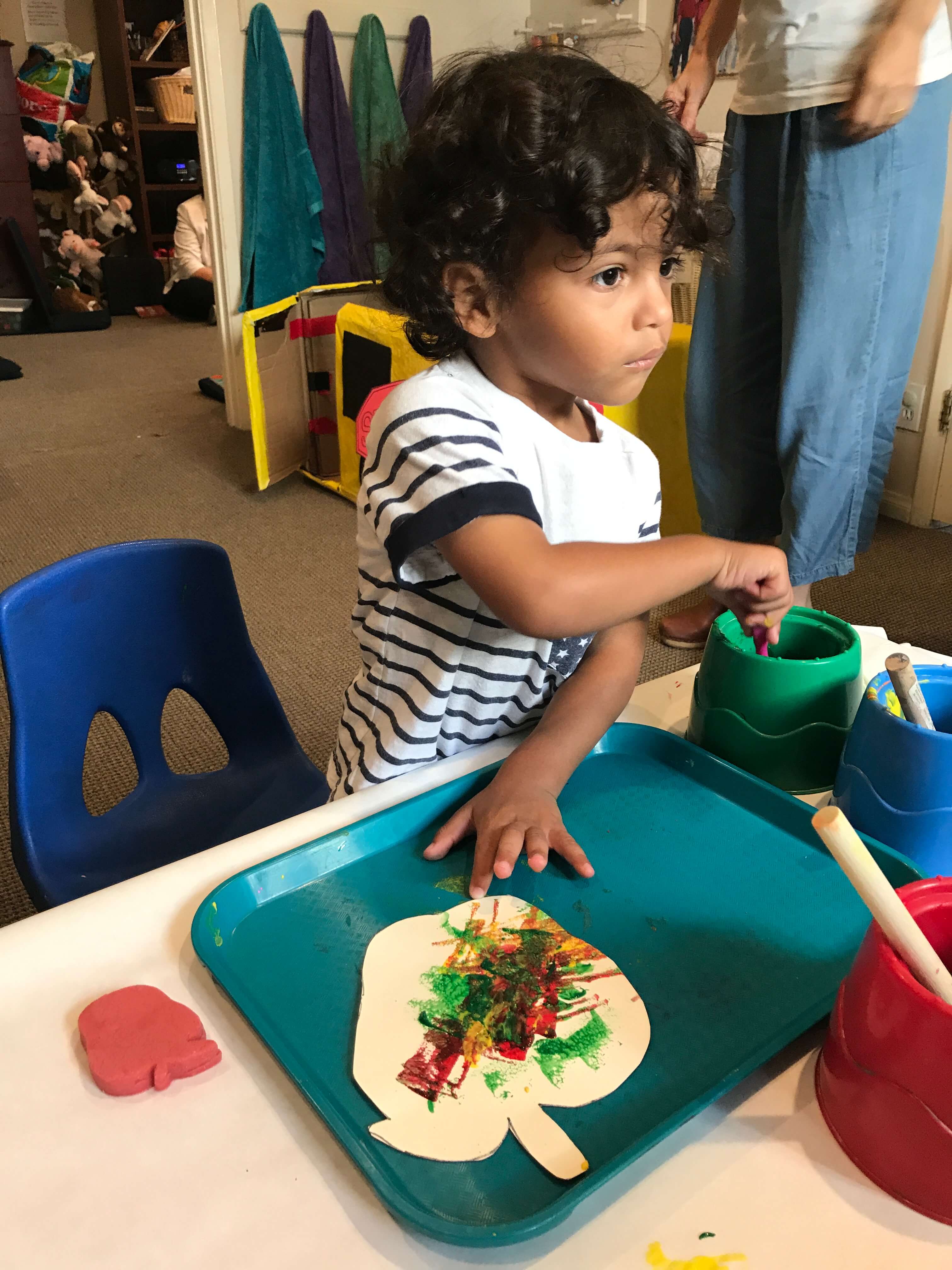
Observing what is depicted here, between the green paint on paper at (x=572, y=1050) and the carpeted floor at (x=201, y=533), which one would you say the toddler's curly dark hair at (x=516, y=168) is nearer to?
the green paint on paper at (x=572, y=1050)

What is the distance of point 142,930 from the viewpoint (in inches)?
19.6

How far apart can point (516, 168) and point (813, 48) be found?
91cm

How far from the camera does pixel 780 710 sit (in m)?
0.62

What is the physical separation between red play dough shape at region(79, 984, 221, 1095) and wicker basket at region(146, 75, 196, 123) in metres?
5.31

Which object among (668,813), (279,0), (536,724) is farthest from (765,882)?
(279,0)

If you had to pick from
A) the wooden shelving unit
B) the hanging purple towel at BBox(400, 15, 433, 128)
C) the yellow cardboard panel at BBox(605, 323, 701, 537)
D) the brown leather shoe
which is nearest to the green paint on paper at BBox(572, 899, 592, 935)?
the brown leather shoe

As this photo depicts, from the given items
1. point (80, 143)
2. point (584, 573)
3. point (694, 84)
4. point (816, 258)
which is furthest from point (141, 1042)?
point (80, 143)

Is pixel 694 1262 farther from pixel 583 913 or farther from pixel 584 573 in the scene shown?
pixel 584 573

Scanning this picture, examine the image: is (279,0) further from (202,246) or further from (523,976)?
(523,976)

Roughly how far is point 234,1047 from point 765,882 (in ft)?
0.92

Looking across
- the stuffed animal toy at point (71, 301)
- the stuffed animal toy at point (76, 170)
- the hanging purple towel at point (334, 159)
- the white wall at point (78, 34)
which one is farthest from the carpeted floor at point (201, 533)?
the white wall at point (78, 34)

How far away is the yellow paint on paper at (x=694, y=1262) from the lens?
35cm

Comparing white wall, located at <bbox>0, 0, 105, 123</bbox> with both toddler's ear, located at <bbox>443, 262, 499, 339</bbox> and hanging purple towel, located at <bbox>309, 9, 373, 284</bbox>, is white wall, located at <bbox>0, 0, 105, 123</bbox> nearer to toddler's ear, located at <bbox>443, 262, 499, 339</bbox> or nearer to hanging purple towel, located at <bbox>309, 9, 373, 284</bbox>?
hanging purple towel, located at <bbox>309, 9, 373, 284</bbox>

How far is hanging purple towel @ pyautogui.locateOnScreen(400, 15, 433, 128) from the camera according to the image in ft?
9.55
